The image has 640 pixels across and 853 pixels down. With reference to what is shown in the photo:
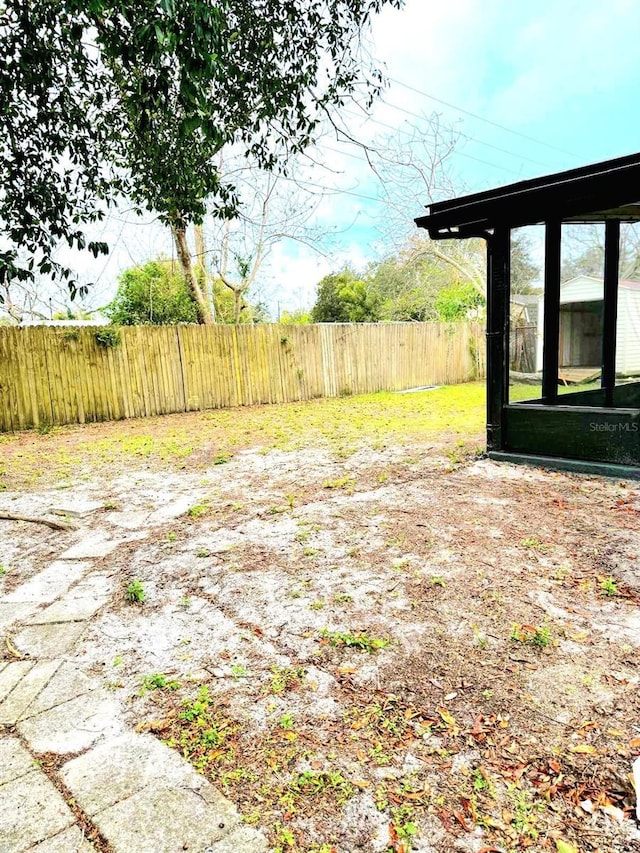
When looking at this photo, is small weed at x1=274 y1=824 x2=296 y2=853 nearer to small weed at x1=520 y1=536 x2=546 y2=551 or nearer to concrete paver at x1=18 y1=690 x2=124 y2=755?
concrete paver at x1=18 y1=690 x2=124 y2=755

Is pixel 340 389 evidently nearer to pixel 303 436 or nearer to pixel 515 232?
pixel 303 436

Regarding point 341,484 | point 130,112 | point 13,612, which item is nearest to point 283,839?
point 13,612

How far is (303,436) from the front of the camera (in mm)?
6703

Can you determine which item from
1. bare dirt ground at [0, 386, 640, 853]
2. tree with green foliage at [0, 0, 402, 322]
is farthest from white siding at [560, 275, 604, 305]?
tree with green foliage at [0, 0, 402, 322]

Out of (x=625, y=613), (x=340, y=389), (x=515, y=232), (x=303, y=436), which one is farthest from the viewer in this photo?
(x=340, y=389)

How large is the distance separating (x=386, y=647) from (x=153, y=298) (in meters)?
11.7

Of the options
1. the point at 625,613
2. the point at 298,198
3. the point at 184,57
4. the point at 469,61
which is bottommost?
the point at 625,613

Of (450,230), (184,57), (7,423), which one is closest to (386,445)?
(450,230)

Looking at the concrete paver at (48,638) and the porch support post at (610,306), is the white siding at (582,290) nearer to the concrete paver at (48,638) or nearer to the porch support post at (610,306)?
the porch support post at (610,306)

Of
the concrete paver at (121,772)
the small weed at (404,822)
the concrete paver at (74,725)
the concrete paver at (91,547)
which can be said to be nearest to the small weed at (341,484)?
the concrete paver at (91,547)

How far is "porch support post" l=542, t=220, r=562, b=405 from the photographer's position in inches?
173

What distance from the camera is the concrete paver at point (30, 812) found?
3.99 feet

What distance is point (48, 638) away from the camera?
7.09ft

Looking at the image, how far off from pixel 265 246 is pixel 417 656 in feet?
38.1
